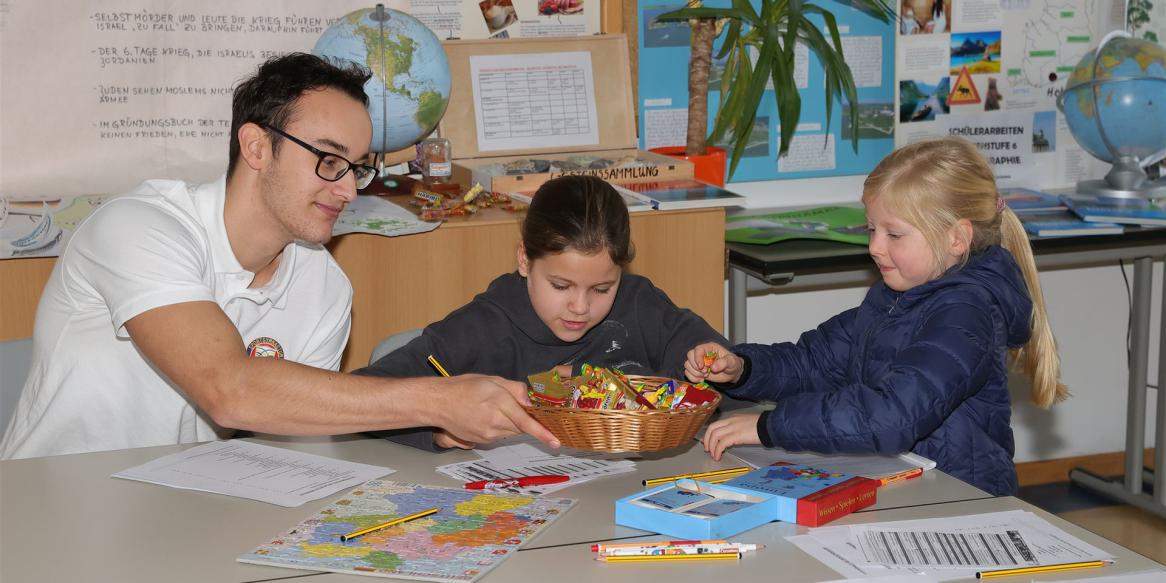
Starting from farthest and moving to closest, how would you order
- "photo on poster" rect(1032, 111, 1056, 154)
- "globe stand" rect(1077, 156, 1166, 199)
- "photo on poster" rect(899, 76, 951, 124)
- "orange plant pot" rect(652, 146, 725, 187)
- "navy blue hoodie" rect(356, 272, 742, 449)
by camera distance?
"photo on poster" rect(1032, 111, 1056, 154)
"photo on poster" rect(899, 76, 951, 124)
"globe stand" rect(1077, 156, 1166, 199)
"orange plant pot" rect(652, 146, 725, 187)
"navy blue hoodie" rect(356, 272, 742, 449)

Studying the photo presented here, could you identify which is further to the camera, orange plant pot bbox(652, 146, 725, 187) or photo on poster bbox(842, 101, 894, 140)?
photo on poster bbox(842, 101, 894, 140)

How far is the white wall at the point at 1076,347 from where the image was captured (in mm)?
3807

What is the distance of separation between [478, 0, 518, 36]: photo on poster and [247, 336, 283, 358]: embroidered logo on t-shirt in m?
1.43

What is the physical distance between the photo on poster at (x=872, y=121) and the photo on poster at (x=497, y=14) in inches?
44.1

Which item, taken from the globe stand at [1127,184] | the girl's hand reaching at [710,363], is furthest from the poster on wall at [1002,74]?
the girl's hand reaching at [710,363]

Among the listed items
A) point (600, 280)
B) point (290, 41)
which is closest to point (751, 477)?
point (600, 280)

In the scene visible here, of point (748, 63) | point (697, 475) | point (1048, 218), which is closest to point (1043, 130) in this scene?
point (1048, 218)

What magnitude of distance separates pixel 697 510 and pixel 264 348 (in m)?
0.99

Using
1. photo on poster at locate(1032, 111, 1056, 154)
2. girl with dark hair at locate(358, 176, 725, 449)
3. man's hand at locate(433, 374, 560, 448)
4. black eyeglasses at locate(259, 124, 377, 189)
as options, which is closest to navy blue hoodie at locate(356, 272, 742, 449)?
girl with dark hair at locate(358, 176, 725, 449)

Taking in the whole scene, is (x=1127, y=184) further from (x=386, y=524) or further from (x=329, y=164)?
(x=386, y=524)

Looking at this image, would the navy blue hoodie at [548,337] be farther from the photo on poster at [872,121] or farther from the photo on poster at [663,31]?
the photo on poster at [872,121]

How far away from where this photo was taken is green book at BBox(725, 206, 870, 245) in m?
3.01

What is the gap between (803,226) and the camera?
10.5 feet

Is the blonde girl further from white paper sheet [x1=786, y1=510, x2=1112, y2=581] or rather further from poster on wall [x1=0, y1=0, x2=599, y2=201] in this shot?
poster on wall [x1=0, y1=0, x2=599, y2=201]
